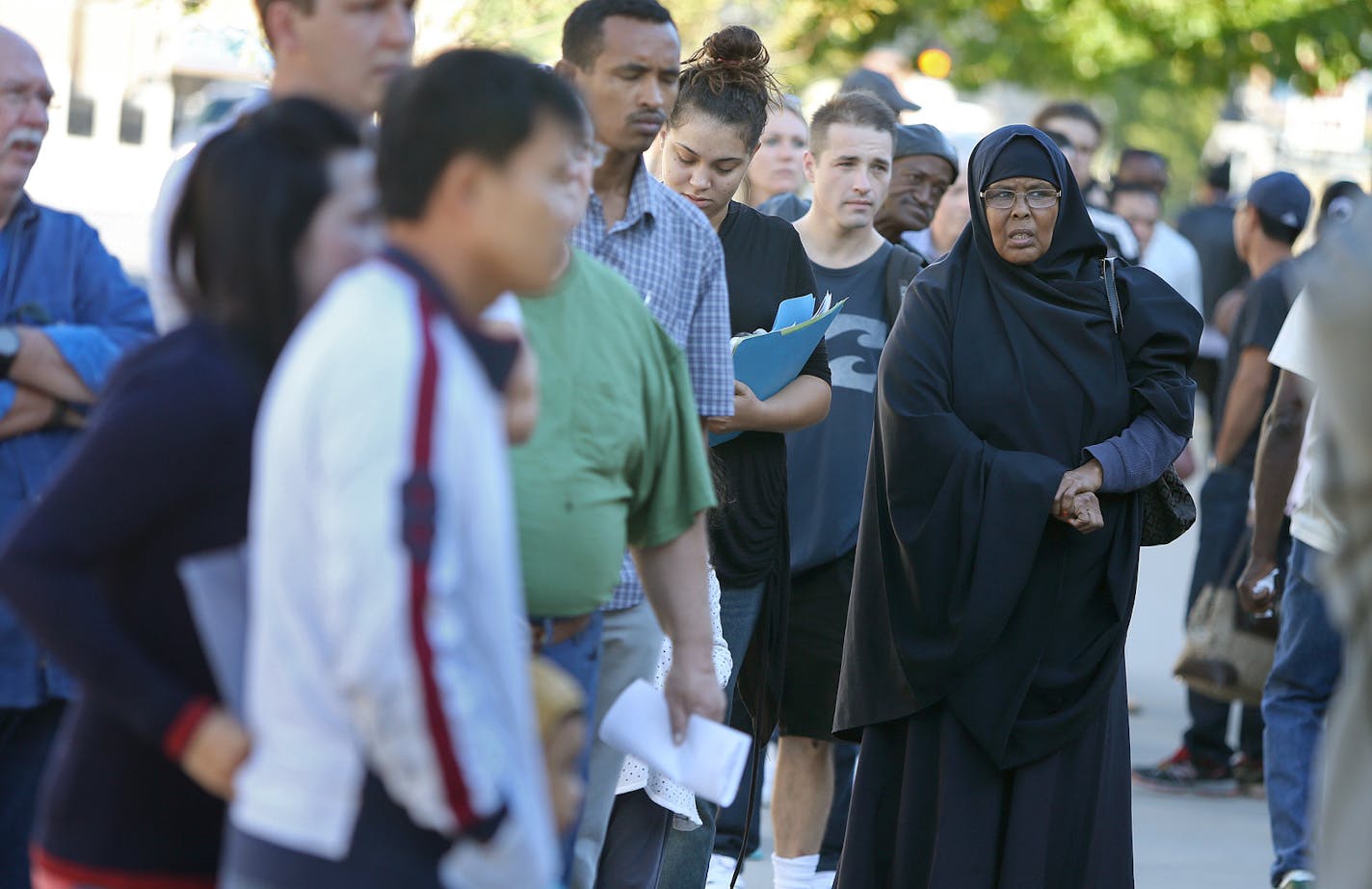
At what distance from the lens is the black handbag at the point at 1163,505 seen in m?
4.97

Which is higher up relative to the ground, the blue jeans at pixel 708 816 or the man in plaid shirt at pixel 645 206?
the man in plaid shirt at pixel 645 206

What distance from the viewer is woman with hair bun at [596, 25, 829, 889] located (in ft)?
16.1

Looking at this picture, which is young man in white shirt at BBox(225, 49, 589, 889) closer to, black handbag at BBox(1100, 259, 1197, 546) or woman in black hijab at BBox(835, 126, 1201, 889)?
woman in black hijab at BBox(835, 126, 1201, 889)

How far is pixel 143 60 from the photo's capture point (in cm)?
1574

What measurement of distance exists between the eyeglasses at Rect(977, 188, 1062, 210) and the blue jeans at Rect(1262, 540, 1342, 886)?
1658 millimetres

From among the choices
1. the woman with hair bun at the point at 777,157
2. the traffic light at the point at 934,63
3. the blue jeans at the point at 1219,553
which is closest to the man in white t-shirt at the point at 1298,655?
the blue jeans at the point at 1219,553

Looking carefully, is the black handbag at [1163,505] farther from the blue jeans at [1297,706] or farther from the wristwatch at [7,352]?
the wristwatch at [7,352]

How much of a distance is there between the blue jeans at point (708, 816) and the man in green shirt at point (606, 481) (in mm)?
1379

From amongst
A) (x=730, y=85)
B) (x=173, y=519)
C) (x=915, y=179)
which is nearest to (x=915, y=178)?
(x=915, y=179)

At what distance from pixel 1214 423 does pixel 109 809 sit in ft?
24.3

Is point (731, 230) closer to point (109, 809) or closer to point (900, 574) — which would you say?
point (900, 574)

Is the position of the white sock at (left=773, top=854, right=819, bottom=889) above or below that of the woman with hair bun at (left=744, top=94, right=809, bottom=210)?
below

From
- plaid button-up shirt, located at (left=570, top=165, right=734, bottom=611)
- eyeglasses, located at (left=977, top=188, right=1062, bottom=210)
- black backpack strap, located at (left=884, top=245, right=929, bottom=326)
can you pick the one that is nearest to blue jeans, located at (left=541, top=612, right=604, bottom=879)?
plaid button-up shirt, located at (left=570, top=165, right=734, bottom=611)

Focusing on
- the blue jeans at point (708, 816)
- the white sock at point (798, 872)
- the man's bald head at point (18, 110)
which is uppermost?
the man's bald head at point (18, 110)
